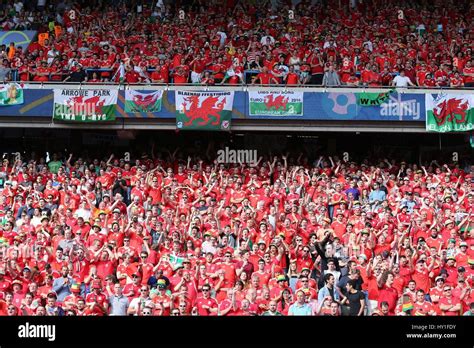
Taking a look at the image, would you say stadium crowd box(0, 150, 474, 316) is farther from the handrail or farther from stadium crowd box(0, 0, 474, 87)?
stadium crowd box(0, 0, 474, 87)

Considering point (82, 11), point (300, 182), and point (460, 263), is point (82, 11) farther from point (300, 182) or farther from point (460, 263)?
point (460, 263)

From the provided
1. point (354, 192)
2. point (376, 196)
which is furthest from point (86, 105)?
point (376, 196)

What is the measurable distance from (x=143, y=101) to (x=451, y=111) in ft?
24.1

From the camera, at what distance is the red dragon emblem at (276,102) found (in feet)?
70.2

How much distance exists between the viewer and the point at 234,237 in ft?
53.9

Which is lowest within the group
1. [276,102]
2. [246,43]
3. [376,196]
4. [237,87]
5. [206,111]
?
[376,196]

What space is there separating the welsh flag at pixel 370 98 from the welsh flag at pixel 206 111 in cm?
315

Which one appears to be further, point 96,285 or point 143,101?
point 143,101

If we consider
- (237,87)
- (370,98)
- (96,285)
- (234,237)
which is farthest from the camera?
(237,87)

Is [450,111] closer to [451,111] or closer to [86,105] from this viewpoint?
[451,111]

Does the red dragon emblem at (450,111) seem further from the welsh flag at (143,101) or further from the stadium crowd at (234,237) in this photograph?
the welsh flag at (143,101)

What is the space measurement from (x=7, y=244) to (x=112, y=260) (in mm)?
2130

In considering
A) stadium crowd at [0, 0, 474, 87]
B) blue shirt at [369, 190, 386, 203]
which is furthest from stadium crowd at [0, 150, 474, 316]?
stadium crowd at [0, 0, 474, 87]

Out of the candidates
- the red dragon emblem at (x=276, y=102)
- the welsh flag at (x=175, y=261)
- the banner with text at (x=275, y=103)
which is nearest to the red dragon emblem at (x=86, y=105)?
the banner with text at (x=275, y=103)
